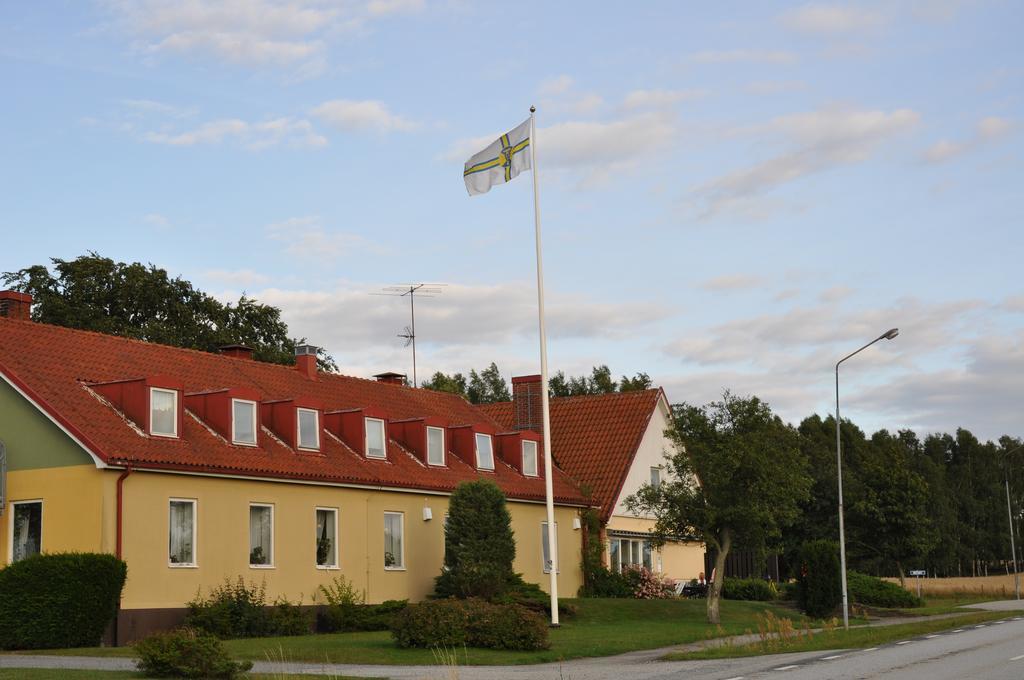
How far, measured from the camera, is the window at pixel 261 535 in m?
31.0

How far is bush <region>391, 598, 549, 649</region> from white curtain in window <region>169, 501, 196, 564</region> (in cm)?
691

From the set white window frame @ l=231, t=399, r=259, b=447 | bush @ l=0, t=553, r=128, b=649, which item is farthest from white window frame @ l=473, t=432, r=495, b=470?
bush @ l=0, t=553, r=128, b=649

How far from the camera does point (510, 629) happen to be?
965 inches

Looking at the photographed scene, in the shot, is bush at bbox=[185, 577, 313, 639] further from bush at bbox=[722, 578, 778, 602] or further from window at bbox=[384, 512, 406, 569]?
bush at bbox=[722, 578, 778, 602]

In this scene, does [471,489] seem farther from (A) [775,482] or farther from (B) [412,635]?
(B) [412,635]

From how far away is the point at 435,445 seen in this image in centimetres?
3938

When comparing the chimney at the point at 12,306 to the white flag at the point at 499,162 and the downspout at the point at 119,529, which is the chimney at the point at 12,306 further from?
the white flag at the point at 499,162

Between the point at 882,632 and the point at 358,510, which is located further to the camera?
the point at 358,510

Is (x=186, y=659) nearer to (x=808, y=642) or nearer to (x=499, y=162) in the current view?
(x=808, y=642)

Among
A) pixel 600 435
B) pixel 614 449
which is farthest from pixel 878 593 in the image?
pixel 600 435

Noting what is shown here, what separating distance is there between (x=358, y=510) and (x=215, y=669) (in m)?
16.5

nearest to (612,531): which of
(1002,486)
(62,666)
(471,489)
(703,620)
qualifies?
(703,620)

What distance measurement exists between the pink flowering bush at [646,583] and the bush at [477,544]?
32.4 ft

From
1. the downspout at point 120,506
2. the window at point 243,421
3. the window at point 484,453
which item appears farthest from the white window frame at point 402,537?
the downspout at point 120,506
